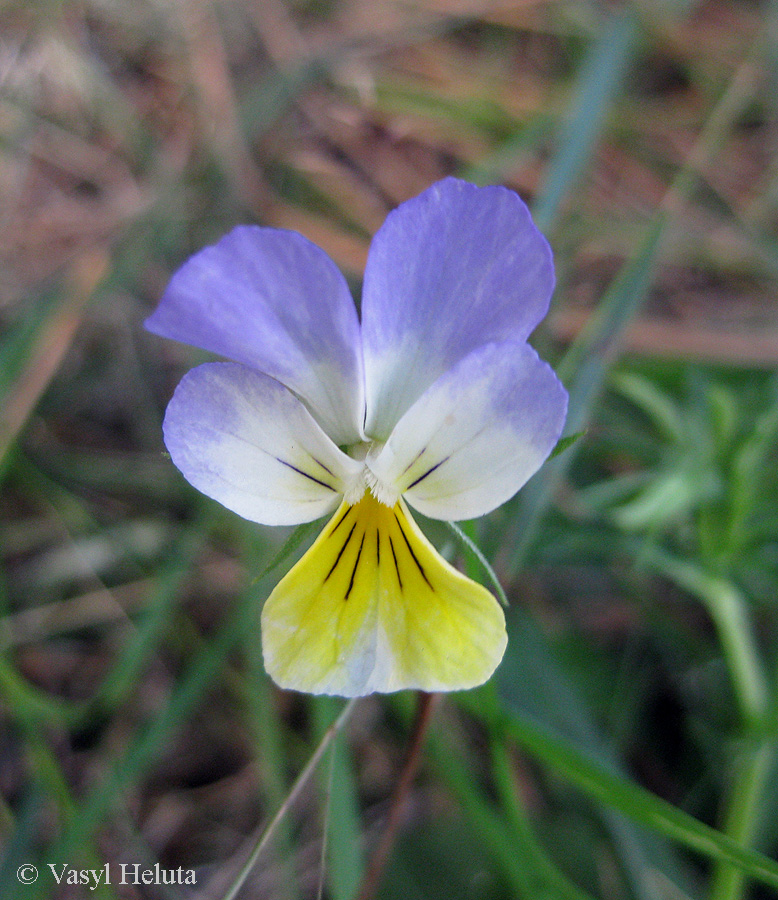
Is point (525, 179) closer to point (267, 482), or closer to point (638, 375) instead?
point (638, 375)

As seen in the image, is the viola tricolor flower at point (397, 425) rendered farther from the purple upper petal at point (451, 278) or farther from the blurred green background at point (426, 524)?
the blurred green background at point (426, 524)

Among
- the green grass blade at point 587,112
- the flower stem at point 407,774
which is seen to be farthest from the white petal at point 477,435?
the green grass blade at point 587,112

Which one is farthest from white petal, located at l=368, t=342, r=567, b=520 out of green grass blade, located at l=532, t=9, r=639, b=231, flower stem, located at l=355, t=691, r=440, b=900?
green grass blade, located at l=532, t=9, r=639, b=231

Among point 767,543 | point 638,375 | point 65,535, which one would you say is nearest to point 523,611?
point 767,543

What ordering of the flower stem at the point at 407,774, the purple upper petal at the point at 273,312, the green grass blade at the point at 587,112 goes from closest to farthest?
1. the purple upper petal at the point at 273,312
2. the flower stem at the point at 407,774
3. the green grass blade at the point at 587,112

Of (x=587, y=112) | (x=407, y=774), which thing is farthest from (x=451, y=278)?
(x=587, y=112)

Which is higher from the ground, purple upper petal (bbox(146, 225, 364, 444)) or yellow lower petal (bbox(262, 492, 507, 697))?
purple upper petal (bbox(146, 225, 364, 444))

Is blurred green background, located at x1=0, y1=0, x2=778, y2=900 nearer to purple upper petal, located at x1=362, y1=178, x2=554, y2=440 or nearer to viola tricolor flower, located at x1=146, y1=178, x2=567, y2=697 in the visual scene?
viola tricolor flower, located at x1=146, y1=178, x2=567, y2=697

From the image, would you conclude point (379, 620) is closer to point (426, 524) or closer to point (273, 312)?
point (426, 524)

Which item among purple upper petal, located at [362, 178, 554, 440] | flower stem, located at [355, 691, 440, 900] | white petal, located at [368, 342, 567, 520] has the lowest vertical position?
flower stem, located at [355, 691, 440, 900]
